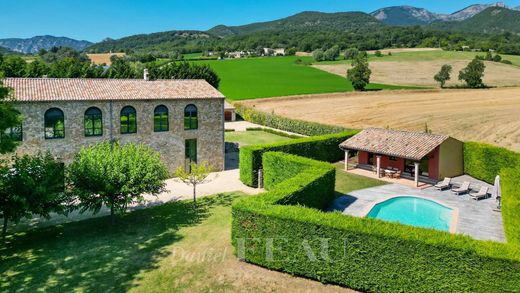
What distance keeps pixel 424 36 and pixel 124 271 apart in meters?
168

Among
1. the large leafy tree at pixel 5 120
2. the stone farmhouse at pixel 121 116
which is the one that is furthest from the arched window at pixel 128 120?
the large leafy tree at pixel 5 120

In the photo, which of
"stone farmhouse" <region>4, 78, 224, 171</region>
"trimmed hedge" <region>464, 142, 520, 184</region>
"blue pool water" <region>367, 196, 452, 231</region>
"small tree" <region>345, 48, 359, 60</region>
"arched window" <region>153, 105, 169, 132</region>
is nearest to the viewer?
"blue pool water" <region>367, 196, 452, 231</region>

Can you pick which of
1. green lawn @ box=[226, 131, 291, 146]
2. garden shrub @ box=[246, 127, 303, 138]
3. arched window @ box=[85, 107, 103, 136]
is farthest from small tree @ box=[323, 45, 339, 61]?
arched window @ box=[85, 107, 103, 136]

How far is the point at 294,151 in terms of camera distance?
31562 millimetres

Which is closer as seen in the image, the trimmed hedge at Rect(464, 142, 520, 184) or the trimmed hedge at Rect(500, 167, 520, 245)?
the trimmed hedge at Rect(500, 167, 520, 245)

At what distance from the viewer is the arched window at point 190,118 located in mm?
29531

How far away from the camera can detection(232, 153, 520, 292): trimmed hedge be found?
37.8ft

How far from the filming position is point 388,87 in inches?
3270

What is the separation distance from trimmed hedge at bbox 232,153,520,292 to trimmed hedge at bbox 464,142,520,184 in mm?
18160

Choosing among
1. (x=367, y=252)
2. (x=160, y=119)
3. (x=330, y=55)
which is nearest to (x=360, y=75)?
(x=330, y=55)

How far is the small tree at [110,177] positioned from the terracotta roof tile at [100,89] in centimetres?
758

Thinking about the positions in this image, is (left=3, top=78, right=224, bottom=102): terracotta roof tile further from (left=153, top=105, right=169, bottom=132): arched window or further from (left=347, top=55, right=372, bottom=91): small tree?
(left=347, top=55, right=372, bottom=91): small tree

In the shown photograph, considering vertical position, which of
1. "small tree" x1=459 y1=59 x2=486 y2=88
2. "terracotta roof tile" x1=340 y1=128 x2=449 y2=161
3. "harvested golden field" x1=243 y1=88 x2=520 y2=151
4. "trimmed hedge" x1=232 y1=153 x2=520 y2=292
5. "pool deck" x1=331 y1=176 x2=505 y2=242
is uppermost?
"small tree" x1=459 y1=59 x2=486 y2=88

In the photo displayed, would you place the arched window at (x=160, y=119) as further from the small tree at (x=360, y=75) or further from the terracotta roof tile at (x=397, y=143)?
the small tree at (x=360, y=75)
